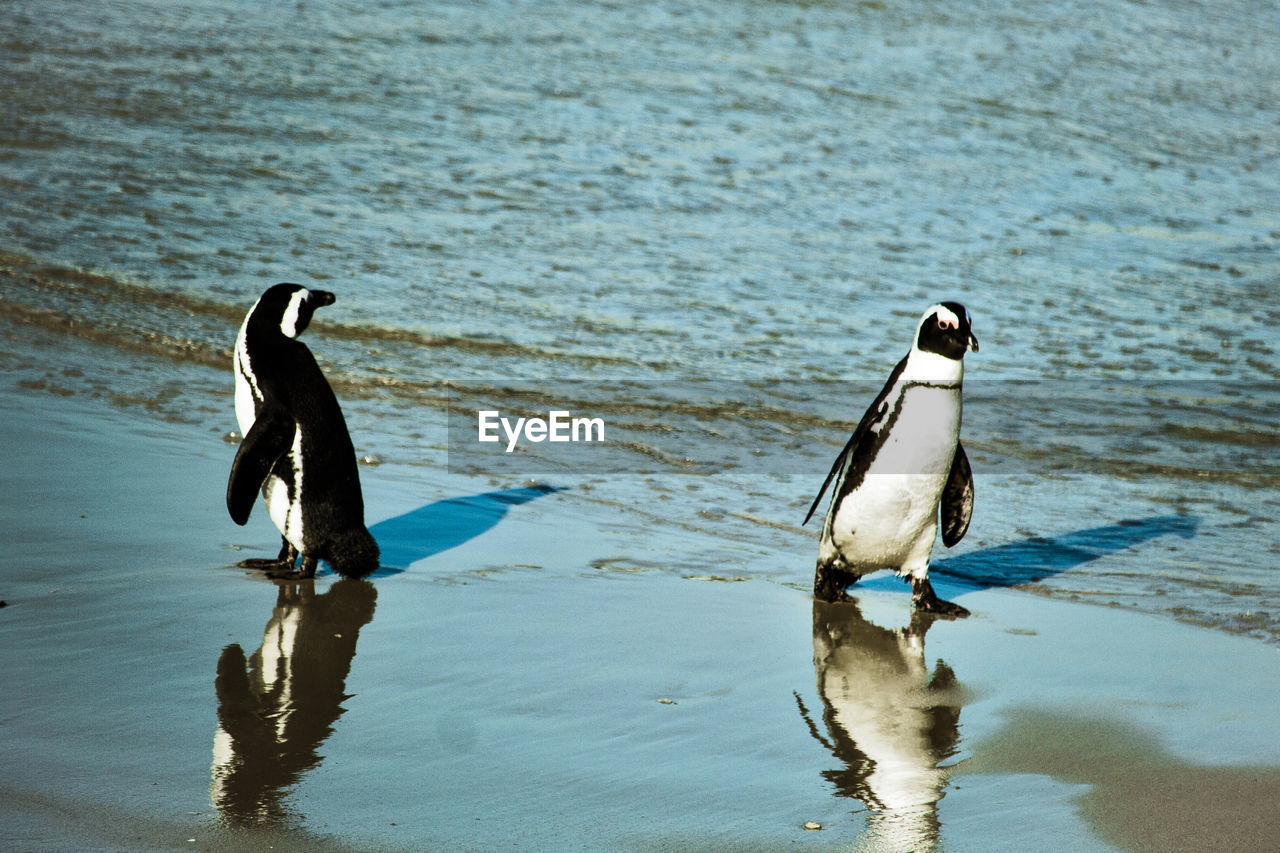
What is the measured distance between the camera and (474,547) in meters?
4.45

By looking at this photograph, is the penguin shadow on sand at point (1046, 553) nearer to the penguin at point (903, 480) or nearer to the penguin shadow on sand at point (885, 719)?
the penguin at point (903, 480)

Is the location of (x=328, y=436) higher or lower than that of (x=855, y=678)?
higher

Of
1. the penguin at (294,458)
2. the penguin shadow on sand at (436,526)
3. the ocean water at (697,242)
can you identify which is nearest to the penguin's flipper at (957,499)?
the ocean water at (697,242)

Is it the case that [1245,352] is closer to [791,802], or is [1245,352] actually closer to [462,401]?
[462,401]

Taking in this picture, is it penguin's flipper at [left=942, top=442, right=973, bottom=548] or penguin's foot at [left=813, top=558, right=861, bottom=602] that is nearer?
penguin's foot at [left=813, top=558, right=861, bottom=602]

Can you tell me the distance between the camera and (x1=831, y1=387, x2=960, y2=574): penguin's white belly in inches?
161

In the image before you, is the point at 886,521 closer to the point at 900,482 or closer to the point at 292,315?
the point at 900,482

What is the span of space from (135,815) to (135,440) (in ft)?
10.0

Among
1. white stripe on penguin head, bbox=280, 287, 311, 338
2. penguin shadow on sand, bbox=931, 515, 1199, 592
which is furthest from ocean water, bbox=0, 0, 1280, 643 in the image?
white stripe on penguin head, bbox=280, 287, 311, 338

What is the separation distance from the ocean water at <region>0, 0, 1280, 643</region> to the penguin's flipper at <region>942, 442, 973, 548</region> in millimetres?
360

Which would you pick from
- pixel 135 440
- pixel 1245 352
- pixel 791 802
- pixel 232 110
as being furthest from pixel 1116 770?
pixel 232 110

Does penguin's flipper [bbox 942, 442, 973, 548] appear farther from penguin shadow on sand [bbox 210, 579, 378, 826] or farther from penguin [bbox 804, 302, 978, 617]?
penguin shadow on sand [bbox 210, 579, 378, 826]

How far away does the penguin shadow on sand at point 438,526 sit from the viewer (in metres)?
4.32

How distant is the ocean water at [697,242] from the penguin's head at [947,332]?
0.86 m
